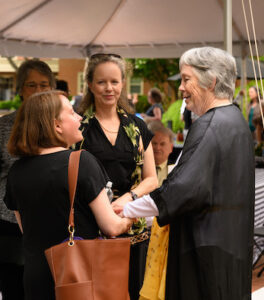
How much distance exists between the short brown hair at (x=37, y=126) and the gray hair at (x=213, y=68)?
27.6 inches

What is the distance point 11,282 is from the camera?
3.83 meters

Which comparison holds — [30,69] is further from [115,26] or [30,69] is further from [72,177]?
[115,26]

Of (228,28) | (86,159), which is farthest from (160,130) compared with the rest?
(86,159)

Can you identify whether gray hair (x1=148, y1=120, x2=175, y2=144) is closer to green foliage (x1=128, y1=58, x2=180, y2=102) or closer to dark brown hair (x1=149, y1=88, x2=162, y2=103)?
dark brown hair (x1=149, y1=88, x2=162, y2=103)

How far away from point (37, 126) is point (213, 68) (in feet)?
2.90

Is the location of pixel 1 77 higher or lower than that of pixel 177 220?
higher

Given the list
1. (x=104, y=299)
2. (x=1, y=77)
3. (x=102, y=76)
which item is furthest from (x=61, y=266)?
(x=1, y=77)

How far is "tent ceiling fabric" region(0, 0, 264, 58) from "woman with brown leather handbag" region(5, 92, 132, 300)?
11.9 ft

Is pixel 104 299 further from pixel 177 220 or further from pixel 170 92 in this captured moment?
pixel 170 92

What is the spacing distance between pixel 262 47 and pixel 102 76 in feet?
13.8

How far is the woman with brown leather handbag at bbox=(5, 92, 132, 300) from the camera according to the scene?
8.34 ft

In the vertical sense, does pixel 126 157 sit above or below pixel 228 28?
below

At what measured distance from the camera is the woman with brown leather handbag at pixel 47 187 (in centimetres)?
254

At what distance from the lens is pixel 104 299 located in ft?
8.22
